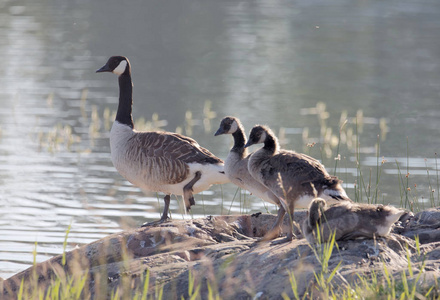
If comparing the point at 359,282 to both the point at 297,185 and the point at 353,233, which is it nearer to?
the point at 353,233

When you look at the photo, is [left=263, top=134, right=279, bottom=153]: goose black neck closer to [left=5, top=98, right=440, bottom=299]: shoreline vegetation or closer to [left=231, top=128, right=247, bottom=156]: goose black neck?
[left=231, top=128, right=247, bottom=156]: goose black neck

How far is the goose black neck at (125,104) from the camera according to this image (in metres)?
11.3

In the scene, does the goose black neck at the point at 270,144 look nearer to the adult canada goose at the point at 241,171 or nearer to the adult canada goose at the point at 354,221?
the adult canada goose at the point at 241,171

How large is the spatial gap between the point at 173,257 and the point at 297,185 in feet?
4.88

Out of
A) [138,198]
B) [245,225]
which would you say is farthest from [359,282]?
[138,198]

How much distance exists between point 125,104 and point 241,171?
136 inches

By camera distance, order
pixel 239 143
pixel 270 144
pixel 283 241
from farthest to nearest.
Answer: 1. pixel 239 143
2. pixel 270 144
3. pixel 283 241

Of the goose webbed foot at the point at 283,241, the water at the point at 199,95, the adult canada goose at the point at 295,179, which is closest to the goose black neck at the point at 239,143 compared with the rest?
the water at the point at 199,95

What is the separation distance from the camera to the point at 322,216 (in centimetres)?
678

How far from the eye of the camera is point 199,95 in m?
24.2

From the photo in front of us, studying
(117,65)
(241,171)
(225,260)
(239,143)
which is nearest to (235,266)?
(225,260)

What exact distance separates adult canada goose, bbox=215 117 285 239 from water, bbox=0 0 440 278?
1.10 meters

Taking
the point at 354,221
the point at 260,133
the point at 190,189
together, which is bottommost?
the point at 190,189

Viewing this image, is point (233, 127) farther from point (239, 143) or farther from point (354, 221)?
A: point (354, 221)
